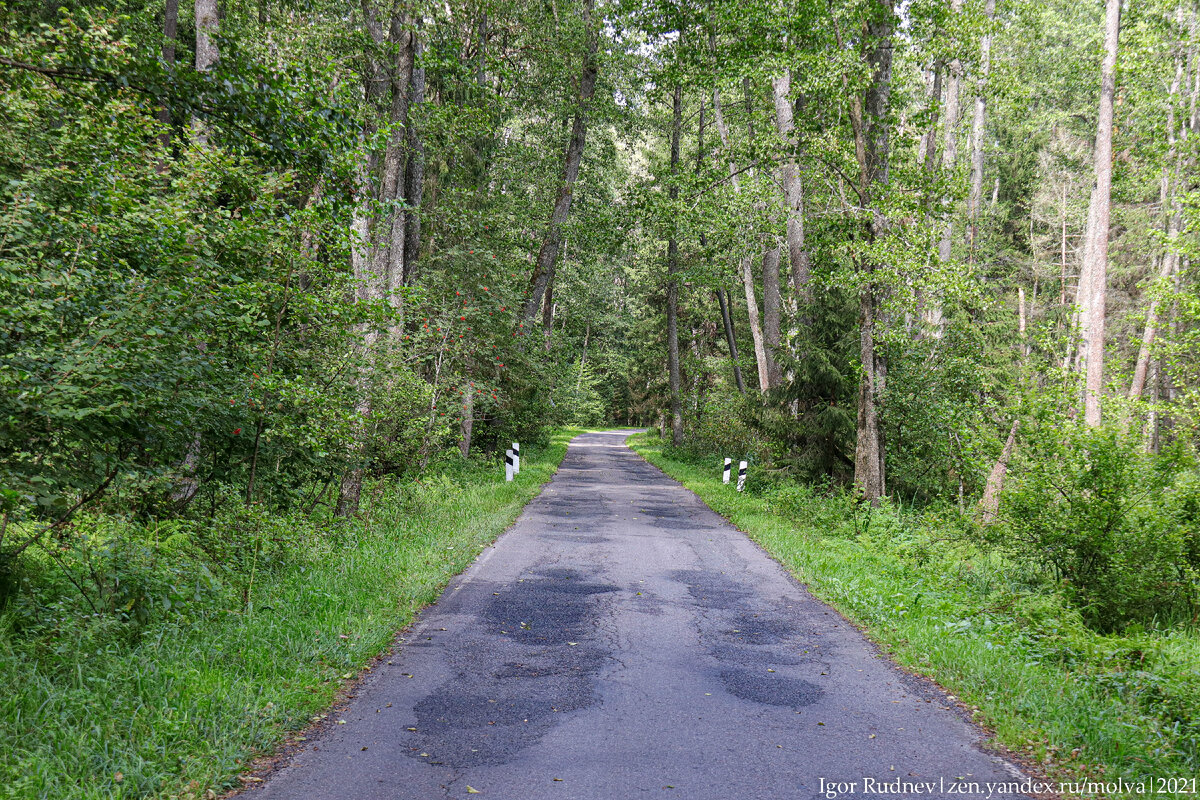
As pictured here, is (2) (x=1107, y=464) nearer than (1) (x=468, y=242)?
Yes

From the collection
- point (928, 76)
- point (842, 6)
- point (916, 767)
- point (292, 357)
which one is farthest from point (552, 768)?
point (928, 76)

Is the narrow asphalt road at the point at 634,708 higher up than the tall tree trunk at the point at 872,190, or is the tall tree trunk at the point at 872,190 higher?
the tall tree trunk at the point at 872,190

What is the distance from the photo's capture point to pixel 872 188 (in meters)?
11.7

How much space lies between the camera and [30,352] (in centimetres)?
422

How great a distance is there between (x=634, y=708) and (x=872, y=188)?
9.85 metres

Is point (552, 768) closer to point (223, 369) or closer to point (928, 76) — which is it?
point (223, 369)

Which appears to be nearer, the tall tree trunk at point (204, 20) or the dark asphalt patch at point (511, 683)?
the dark asphalt patch at point (511, 683)

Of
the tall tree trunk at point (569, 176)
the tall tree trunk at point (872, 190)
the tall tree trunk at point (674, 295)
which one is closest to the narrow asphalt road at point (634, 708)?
the tall tree trunk at point (872, 190)

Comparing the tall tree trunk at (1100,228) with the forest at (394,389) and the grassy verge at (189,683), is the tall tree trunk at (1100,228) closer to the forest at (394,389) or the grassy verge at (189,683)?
the forest at (394,389)

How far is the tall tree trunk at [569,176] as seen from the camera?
64.0 feet

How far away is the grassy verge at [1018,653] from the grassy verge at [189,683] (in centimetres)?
458

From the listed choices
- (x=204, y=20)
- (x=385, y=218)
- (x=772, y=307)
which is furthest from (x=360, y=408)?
(x=772, y=307)

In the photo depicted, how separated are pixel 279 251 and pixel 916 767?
663cm

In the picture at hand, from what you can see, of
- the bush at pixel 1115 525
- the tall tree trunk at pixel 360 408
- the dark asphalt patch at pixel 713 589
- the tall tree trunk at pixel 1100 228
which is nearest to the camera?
the bush at pixel 1115 525
